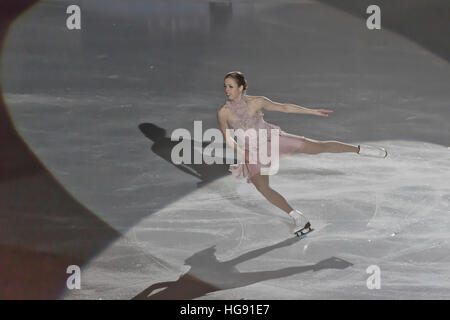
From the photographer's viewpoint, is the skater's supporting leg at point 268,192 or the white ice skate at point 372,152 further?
the white ice skate at point 372,152

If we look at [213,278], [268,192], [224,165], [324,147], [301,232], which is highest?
[324,147]

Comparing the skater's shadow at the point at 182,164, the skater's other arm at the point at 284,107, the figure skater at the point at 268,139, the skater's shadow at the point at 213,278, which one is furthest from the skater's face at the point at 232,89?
the skater's shadow at the point at 213,278

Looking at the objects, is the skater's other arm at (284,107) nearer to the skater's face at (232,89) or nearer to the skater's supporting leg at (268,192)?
the skater's face at (232,89)

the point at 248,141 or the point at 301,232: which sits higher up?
the point at 248,141

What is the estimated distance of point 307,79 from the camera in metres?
4.82

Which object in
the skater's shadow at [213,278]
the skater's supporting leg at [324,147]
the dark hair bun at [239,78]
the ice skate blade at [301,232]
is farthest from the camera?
the skater's supporting leg at [324,147]

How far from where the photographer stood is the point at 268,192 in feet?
14.8

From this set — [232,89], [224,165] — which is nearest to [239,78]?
[232,89]

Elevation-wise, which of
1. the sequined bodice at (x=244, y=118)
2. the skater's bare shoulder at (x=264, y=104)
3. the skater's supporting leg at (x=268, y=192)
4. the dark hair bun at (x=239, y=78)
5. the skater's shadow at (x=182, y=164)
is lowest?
the skater's supporting leg at (x=268, y=192)

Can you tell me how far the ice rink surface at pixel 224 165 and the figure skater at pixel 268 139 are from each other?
57 millimetres

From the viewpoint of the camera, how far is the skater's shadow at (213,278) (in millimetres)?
4246

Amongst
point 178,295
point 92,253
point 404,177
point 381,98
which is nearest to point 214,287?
point 178,295

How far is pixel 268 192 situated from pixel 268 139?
33 centimetres

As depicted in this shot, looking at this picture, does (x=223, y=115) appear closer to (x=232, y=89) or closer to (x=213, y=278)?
(x=232, y=89)
